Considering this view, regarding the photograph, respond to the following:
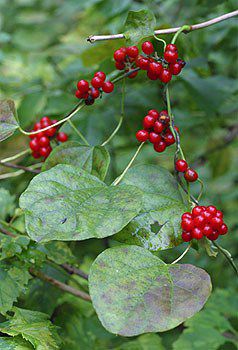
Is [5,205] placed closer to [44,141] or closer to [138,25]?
[44,141]

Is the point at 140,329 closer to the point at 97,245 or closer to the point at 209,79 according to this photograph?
the point at 97,245

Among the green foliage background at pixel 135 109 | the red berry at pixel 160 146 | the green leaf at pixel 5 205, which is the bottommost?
the green foliage background at pixel 135 109

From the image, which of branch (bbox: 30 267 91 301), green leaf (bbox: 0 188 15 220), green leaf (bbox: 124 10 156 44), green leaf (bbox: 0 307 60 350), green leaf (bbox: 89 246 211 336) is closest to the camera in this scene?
green leaf (bbox: 89 246 211 336)

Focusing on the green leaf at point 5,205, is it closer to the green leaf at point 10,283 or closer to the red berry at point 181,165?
the green leaf at point 10,283

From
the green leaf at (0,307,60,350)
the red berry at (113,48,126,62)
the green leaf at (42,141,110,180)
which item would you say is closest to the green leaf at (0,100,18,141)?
the green leaf at (42,141,110,180)

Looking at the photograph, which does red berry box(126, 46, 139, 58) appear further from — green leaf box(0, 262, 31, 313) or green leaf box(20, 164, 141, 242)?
green leaf box(0, 262, 31, 313)

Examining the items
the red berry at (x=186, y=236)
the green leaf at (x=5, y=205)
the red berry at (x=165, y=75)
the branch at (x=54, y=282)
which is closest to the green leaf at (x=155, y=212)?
the red berry at (x=186, y=236)

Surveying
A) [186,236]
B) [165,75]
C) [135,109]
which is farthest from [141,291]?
[135,109]
